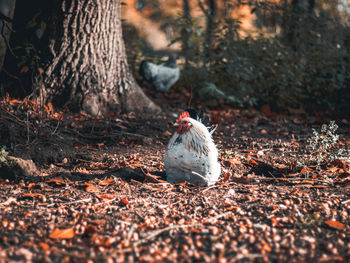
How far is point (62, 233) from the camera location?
6.67ft

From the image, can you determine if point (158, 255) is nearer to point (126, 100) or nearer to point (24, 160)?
point (24, 160)

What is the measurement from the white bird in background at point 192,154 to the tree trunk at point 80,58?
2013 millimetres

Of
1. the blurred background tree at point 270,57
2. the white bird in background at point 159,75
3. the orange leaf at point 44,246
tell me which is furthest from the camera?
the white bird in background at point 159,75

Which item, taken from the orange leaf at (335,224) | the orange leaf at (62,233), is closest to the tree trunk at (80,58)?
the orange leaf at (62,233)

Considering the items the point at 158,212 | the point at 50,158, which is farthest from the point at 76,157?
the point at 158,212

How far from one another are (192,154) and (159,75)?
440 cm

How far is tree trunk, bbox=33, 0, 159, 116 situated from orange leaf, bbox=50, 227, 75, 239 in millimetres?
2669

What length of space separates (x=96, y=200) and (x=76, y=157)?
109 centimetres

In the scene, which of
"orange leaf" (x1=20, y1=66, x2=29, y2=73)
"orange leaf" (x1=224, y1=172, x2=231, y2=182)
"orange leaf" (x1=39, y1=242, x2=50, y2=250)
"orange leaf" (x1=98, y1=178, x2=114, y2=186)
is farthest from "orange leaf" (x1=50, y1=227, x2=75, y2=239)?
"orange leaf" (x1=20, y1=66, x2=29, y2=73)

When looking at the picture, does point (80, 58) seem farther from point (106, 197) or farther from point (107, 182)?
point (106, 197)

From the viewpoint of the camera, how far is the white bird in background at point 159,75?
7012 millimetres

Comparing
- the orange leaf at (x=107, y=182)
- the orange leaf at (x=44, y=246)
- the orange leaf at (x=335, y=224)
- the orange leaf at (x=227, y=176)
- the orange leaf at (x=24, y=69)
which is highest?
the orange leaf at (x=24, y=69)

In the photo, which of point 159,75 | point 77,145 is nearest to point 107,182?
point 77,145

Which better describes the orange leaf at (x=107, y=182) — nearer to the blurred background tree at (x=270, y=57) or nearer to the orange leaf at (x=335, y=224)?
the orange leaf at (x=335, y=224)
